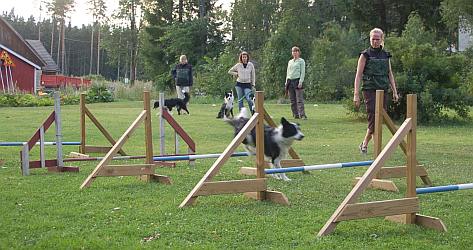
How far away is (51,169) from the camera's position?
25.1 feet

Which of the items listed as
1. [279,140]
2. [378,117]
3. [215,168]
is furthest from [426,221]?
[279,140]

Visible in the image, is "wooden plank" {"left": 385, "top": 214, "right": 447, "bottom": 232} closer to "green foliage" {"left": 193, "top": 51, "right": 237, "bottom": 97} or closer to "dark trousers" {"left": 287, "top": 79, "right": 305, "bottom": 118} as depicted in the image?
Answer: "dark trousers" {"left": 287, "top": 79, "right": 305, "bottom": 118}

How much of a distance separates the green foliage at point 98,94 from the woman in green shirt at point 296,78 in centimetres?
1569

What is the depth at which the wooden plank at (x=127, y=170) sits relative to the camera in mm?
6712

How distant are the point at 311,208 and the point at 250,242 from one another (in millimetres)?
1376

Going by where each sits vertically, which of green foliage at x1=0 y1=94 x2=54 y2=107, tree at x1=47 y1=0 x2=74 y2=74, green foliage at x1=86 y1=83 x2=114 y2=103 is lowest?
green foliage at x1=0 y1=94 x2=54 y2=107

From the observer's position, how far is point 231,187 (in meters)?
5.66

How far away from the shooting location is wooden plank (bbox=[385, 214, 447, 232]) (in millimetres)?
4598

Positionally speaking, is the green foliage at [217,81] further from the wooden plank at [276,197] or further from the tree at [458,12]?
the wooden plank at [276,197]

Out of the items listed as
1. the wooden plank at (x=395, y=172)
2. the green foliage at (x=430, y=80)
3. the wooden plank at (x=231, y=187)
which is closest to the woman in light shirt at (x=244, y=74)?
the green foliage at (x=430, y=80)

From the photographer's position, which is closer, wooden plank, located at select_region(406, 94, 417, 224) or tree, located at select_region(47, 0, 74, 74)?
wooden plank, located at select_region(406, 94, 417, 224)

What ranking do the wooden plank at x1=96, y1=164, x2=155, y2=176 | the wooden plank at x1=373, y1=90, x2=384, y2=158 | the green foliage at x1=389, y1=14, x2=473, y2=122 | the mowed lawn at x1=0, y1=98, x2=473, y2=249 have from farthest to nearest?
the green foliage at x1=389, y1=14, x2=473, y2=122, the wooden plank at x1=96, y1=164, x2=155, y2=176, the wooden plank at x1=373, y1=90, x2=384, y2=158, the mowed lawn at x1=0, y1=98, x2=473, y2=249

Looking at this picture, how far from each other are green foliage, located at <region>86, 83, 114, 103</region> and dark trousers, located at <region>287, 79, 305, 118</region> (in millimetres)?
15463

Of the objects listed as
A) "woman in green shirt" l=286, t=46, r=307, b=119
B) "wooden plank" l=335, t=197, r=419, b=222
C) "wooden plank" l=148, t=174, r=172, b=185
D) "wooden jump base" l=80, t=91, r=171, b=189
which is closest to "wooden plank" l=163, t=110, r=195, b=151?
"wooden jump base" l=80, t=91, r=171, b=189
